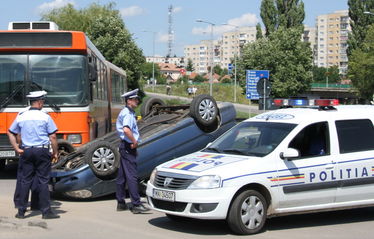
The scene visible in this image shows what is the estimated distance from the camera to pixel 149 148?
10086 mm

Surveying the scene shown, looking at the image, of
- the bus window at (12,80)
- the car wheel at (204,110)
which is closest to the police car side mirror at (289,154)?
the car wheel at (204,110)

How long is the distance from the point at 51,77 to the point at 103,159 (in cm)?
334

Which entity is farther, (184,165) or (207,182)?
(184,165)

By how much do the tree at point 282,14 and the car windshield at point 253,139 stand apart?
202 feet

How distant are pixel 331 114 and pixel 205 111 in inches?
128

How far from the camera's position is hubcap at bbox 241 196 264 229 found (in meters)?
7.05

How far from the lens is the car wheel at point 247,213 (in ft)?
22.8

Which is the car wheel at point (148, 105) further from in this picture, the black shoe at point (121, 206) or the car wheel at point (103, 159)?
the black shoe at point (121, 206)

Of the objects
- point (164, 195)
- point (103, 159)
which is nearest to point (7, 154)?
point (103, 159)

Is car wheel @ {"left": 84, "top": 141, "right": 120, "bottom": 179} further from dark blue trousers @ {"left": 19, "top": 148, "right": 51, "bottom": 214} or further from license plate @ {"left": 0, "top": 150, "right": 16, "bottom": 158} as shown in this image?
license plate @ {"left": 0, "top": 150, "right": 16, "bottom": 158}

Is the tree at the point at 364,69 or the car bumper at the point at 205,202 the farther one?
the tree at the point at 364,69

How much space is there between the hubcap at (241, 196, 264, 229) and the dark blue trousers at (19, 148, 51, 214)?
285 centimetres

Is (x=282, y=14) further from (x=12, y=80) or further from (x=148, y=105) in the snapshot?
(x=12, y=80)

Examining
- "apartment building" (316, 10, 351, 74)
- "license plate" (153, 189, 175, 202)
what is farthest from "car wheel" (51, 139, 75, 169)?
"apartment building" (316, 10, 351, 74)
